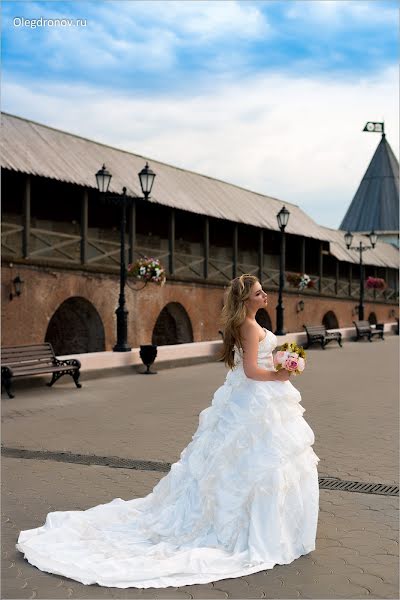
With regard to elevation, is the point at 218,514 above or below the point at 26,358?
below

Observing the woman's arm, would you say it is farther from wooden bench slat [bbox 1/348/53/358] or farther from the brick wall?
the brick wall

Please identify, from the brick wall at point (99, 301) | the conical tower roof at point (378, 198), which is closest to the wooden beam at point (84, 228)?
the brick wall at point (99, 301)

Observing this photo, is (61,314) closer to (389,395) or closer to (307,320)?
(389,395)

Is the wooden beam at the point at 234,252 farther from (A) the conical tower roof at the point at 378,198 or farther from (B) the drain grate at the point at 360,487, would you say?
(A) the conical tower roof at the point at 378,198

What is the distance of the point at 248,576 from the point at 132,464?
345 centimetres

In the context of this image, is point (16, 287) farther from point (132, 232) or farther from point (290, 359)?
point (290, 359)

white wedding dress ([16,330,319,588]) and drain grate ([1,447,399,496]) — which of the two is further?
drain grate ([1,447,399,496])

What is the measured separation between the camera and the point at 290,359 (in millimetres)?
5488

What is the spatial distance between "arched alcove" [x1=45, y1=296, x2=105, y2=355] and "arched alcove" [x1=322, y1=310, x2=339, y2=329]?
20.2 meters

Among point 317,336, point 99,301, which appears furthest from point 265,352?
point 317,336

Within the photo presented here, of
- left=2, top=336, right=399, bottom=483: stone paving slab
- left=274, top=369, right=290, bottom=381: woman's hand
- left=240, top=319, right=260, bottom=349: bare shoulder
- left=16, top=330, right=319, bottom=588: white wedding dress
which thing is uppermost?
left=240, top=319, right=260, bottom=349: bare shoulder

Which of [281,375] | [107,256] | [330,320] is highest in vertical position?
[107,256]

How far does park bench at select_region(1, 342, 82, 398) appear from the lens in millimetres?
13468

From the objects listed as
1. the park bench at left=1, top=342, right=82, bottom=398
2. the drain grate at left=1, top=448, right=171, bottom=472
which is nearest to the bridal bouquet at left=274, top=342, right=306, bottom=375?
the drain grate at left=1, top=448, right=171, bottom=472
